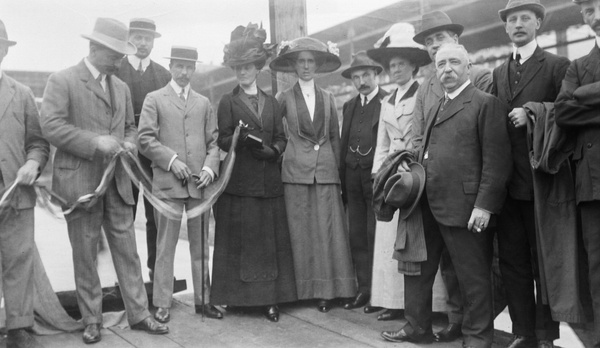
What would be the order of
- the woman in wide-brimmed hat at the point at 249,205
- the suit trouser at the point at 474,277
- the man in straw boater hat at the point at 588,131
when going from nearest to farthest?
the man in straw boater hat at the point at 588,131 < the suit trouser at the point at 474,277 < the woman in wide-brimmed hat at the point at 249,205

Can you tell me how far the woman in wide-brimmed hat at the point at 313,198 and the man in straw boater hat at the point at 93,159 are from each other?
1.29 m

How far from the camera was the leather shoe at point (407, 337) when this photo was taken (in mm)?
4009

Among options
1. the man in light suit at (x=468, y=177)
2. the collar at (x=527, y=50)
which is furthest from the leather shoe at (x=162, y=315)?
the collar at (x=527, y=50)

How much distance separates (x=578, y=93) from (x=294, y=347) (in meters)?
2.34

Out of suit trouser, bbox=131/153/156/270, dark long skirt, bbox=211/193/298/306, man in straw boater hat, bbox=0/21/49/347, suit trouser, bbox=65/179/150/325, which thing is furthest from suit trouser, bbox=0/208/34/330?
dark long skirt, bbox=211/193/298/306

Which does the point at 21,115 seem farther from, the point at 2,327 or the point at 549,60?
the point at 549,60

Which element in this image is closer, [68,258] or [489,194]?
[489,194]

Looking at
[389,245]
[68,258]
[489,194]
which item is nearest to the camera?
[489,194]

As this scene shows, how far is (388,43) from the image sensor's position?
15.8 feet

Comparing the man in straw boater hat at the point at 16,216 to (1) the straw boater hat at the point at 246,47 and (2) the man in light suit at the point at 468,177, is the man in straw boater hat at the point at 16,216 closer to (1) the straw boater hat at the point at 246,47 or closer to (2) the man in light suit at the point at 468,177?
(1) the straw boater hat at the point at 246,47

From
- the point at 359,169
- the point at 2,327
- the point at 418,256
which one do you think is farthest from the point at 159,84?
the point at 418,256

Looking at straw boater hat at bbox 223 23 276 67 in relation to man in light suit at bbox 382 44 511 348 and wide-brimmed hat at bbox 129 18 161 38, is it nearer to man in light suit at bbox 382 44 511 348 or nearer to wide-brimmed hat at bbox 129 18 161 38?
wide-brimmed hat at bbox 129 18 161 38

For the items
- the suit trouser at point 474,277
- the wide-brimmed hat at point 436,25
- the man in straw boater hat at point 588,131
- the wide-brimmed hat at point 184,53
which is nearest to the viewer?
the man in straw boater hat at point 588,131

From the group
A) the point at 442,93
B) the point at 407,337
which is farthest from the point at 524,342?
the point at 442,93
